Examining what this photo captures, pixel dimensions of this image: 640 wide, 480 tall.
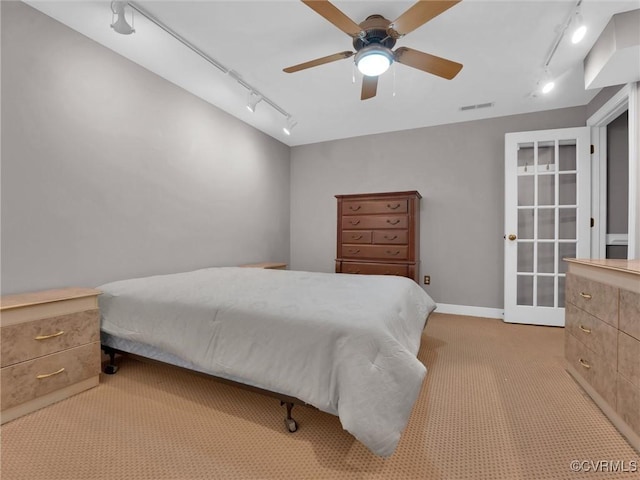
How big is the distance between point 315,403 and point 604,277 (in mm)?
1833

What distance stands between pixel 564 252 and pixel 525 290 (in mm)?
622

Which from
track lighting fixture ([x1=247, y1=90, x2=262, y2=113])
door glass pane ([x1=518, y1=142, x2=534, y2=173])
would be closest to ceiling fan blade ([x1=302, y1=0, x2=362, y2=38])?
track lighting fixture ([x1=247, y1=90, x2=262, y2=113])

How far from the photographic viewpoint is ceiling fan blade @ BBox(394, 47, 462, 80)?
1.96 m

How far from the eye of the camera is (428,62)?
2.04m

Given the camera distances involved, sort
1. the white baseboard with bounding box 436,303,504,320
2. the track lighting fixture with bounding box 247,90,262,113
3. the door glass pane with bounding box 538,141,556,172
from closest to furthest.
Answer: the track lighting fixture with bounding box 247,90,262,113
the door glass pane with bounding box 538,141,556,172
the white baseboard with bounding box 436,303,504,320

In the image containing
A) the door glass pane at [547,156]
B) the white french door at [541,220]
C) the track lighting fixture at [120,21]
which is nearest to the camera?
the track lighting fixture at [120,21]

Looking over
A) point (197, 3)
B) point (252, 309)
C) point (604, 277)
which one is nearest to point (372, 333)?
point (252, 309)

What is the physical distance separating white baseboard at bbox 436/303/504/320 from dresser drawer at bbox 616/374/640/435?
2290mm

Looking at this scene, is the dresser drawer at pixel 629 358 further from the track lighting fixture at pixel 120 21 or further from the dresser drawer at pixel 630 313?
the track lighting fixture at pixel 120 21

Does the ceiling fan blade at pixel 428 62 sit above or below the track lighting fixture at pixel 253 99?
below

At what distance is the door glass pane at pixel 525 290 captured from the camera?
11.8ft

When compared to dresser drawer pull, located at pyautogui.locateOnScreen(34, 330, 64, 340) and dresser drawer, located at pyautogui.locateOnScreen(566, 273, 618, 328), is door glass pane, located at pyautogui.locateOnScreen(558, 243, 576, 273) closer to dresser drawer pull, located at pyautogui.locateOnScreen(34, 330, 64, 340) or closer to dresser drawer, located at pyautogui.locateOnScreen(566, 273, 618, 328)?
dresser drawer, located at pyautogui.locateOnScreen(566, 273, 618, 328)

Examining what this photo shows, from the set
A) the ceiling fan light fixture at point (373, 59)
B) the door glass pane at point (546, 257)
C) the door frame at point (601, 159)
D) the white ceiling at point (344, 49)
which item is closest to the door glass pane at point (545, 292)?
the door glass pane at point (546, 257)

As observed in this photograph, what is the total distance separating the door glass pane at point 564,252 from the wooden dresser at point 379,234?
1631 mm
